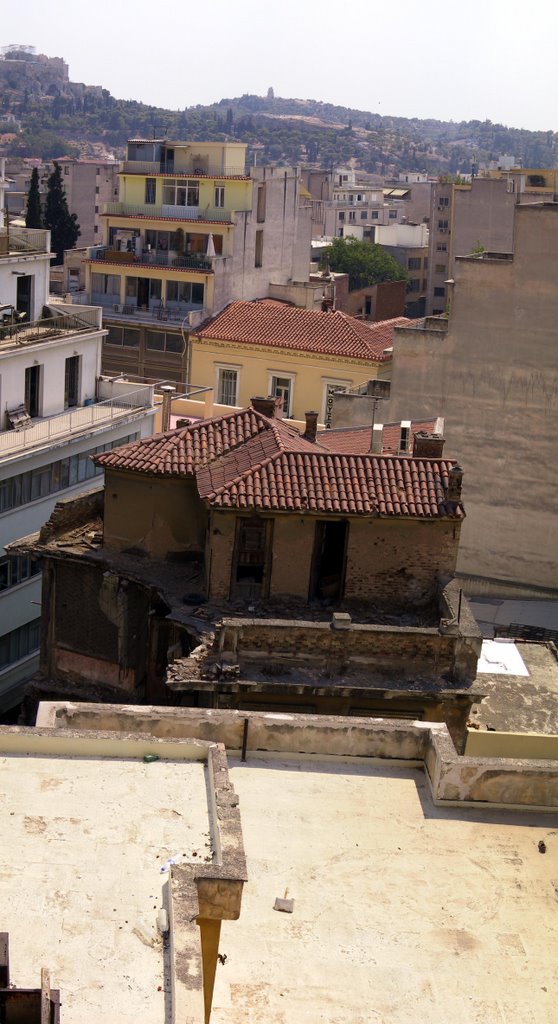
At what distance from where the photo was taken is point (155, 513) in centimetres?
2544

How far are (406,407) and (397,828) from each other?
27643 millimetres

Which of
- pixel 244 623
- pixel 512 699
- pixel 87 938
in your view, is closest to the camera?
pixel 87 938

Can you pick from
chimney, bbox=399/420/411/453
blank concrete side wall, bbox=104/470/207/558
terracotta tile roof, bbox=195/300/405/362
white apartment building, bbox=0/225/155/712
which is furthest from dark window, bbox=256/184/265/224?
blank concrete side wall, bbox=104/470/207/558

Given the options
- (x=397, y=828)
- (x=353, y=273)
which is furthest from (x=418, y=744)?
(x=353, y=273)

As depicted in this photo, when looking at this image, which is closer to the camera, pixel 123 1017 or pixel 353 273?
pixel 123 1017

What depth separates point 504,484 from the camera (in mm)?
41375

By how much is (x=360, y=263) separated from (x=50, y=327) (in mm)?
86344

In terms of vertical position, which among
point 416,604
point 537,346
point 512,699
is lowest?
point 512,699

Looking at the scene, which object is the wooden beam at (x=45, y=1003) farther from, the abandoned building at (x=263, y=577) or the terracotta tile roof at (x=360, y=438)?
the terracotta tile roof at (x=360, y=438)

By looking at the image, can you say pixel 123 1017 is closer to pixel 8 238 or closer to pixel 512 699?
pixel 512 699

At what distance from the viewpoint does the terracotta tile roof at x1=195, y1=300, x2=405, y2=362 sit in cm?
5472

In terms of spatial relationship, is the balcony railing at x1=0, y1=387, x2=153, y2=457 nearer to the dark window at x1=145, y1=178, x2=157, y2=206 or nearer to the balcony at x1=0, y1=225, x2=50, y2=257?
the balcony at x1=0, y1=225, x2=50, y2=257

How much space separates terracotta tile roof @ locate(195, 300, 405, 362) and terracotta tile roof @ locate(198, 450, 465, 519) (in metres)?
29.6

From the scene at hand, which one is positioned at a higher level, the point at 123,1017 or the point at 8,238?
the point at 8,238
